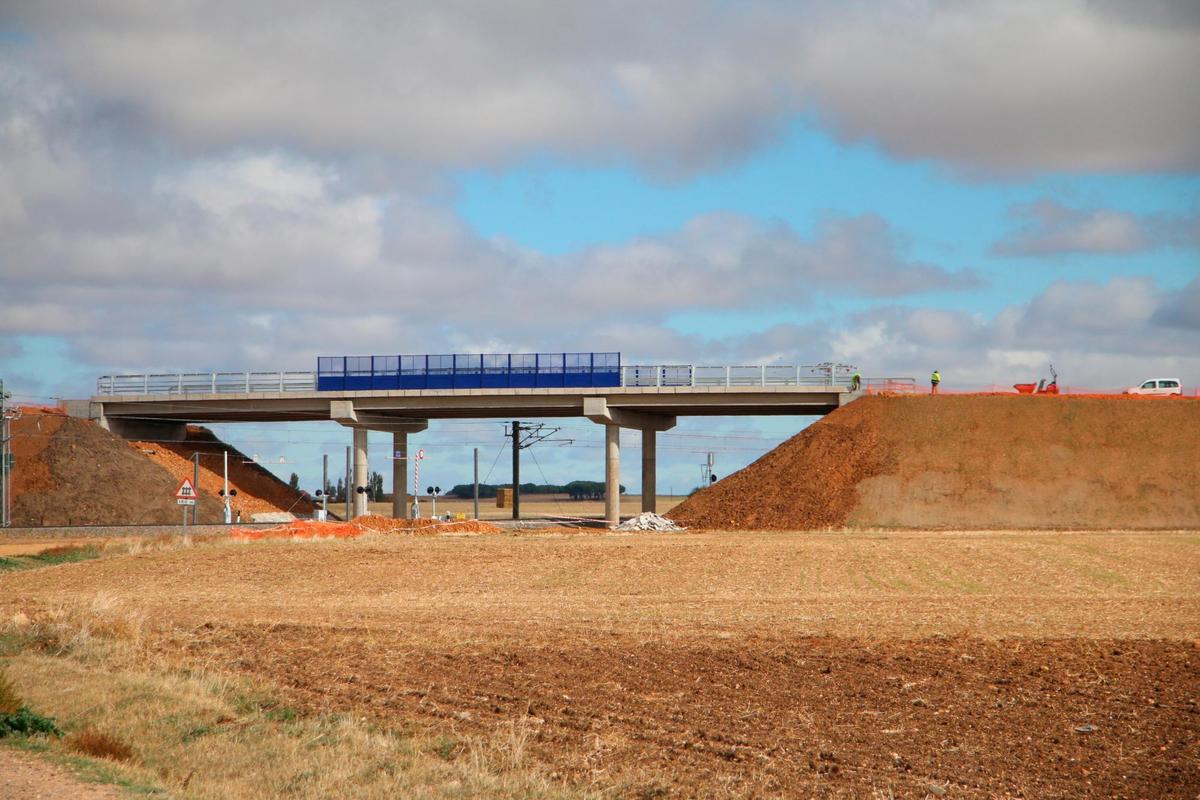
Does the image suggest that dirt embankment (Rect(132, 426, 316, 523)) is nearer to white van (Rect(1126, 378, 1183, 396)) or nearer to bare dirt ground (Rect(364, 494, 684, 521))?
bare dirt ground (Rect(364, 494, 684, 521))

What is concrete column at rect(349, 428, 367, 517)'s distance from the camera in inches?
2977

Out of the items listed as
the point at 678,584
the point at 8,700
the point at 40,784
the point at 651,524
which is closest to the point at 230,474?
the point at 651,524

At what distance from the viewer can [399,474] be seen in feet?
263

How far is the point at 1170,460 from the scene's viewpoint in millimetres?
62250

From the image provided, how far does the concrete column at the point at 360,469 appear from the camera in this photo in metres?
75.6

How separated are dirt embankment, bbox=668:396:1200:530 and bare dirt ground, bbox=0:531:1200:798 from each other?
52.7 ft

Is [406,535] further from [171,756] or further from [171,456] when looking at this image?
[171,756]

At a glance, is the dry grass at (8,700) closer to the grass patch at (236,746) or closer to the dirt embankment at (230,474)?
the grass patch at (236,746)

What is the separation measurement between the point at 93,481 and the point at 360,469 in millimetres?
15261

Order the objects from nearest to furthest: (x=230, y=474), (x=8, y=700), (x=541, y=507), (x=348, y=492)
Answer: (x=8, y=700), (x=348, y=492), (x=230, y=474), (x=541, y=507)

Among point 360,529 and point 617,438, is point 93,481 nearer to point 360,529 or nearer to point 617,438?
point 360,529

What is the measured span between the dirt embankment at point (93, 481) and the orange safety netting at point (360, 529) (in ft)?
39.8

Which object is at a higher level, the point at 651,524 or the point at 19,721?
the point at 651,524

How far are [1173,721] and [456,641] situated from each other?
12.4 metres
